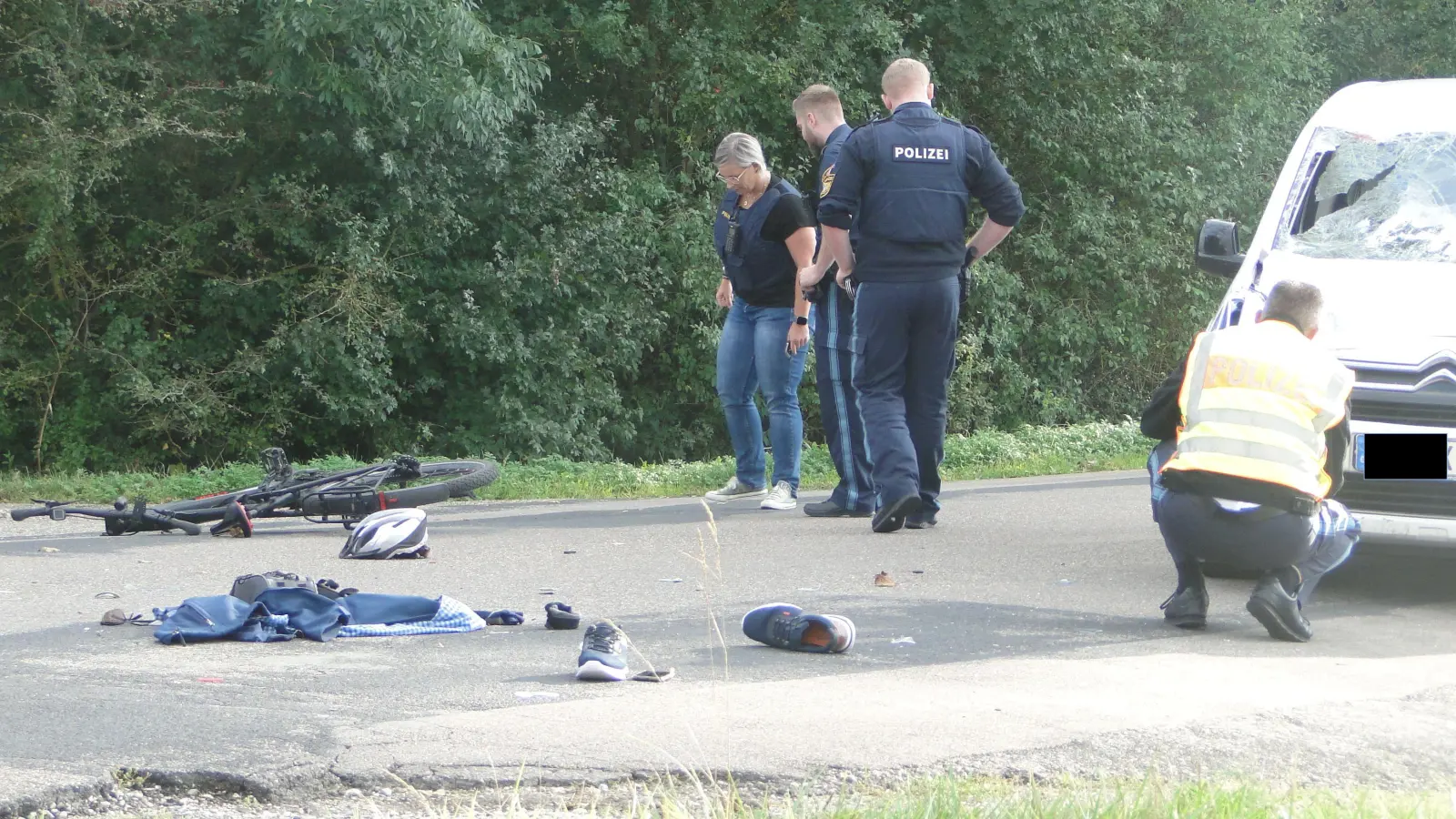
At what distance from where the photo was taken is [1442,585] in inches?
291

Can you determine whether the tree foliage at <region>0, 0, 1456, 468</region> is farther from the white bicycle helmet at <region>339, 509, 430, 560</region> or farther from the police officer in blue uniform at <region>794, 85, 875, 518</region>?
the white bicycle helmet at <region>339, 509, 430, 560</region>

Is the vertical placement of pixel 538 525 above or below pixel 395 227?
below

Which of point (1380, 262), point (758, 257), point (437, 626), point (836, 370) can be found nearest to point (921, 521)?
point (836, 370)

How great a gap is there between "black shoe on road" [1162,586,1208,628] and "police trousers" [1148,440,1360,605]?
120 mm

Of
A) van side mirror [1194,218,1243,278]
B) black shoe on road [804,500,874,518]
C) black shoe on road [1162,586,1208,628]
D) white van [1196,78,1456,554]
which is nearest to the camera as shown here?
black shoe on road [1162,586,1208,628]

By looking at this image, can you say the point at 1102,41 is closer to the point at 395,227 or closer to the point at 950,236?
the point at 395,227

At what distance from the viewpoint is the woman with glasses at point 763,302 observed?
9445 mm

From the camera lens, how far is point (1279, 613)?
5902 mm

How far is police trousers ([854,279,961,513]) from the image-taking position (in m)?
8.43

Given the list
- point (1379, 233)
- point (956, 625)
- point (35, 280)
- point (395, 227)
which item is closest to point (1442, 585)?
point (1379, 233)

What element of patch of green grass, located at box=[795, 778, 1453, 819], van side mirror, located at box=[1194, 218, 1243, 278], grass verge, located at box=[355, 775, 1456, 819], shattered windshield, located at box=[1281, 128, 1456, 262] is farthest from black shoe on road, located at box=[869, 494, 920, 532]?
patch of green grass, located at box=[795, 778, 1453, 819]

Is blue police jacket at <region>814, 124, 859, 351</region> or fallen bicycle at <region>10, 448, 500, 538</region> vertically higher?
blue police jacket at <region>814, 124, 859, 351</region>

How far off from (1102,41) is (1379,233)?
13.9 m

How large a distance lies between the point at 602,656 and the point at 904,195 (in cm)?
388
